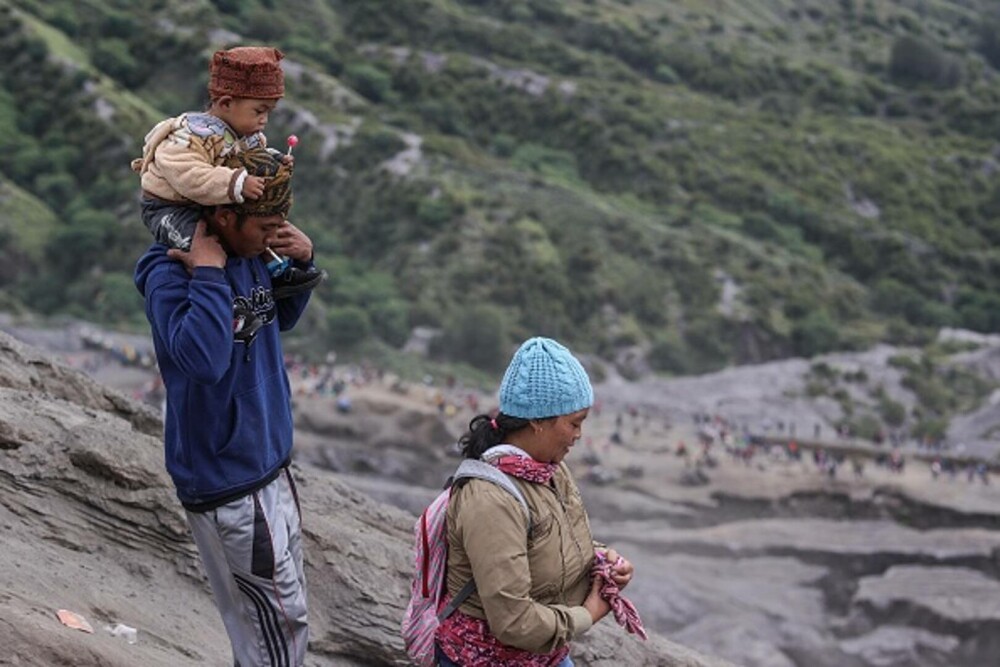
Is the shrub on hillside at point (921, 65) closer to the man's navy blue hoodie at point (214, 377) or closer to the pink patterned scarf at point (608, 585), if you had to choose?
the pink patterned scarf at point (608, 585)

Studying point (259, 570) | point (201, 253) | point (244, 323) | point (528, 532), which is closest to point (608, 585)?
point (528, 532)

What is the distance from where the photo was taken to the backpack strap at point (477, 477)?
3564 mm

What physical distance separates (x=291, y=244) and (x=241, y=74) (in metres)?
0.52

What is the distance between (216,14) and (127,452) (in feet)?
245

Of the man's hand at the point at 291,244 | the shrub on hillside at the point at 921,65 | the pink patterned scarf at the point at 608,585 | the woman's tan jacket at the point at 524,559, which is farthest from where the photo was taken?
the shrub on hillside at the point at 921,65

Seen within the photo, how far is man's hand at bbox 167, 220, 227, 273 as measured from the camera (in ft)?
12.1

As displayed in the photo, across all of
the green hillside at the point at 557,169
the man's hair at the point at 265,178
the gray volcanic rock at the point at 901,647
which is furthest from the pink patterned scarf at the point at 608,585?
the green hillside at the point at 557,169

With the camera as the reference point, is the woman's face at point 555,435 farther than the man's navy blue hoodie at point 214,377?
Yes

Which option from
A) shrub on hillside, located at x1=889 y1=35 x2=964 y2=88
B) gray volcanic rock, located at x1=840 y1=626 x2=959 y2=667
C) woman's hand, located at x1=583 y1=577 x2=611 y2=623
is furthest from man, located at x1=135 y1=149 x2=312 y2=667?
shrub on hillside, located at x1=889 y1=35 x2=964 y2=88

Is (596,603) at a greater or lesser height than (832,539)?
greater

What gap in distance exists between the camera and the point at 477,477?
3576mm

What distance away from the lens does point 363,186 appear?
66188 mm

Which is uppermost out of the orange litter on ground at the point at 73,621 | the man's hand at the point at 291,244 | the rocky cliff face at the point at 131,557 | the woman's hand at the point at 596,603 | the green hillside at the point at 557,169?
the man's hand at the point at 291,244

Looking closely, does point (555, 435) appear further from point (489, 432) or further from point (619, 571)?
point (619, 571)
